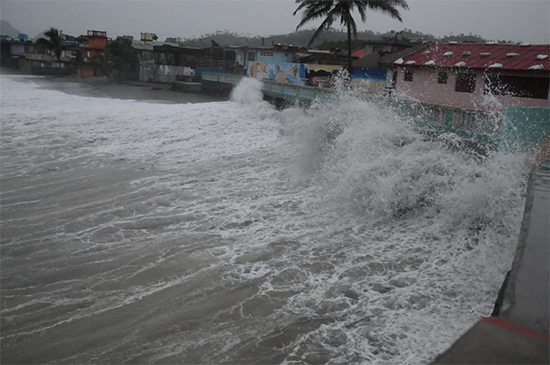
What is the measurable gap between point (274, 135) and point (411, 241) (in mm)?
9927

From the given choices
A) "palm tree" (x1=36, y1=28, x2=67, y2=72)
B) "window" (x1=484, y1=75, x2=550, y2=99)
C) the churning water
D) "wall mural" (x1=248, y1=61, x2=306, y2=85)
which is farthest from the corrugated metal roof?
"palm tree" (x1=36, y1=28, x2=67, y2=72)

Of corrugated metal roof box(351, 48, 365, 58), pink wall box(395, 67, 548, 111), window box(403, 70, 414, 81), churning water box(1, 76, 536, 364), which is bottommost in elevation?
churning water box(1, 76, 536, 364)

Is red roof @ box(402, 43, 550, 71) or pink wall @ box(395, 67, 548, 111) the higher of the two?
red roof @ box(402, 43, 550, 71)

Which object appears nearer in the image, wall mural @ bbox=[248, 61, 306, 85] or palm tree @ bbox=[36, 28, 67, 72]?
wall mural @ bbox=[248, 61, 306, 85]

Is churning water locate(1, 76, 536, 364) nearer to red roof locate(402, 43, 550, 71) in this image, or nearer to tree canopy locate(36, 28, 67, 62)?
red roof locate(402, 43, 550, 71)

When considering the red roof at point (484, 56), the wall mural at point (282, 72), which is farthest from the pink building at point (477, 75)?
the wall mural at point (282, 72)

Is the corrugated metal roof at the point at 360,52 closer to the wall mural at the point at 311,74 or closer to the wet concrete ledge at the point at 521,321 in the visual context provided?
the wall mural at the point at 311,74

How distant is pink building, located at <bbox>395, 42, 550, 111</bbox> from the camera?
576 inches

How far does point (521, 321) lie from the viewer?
2.40 metres

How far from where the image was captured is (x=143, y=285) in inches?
217

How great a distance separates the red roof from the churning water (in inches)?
268

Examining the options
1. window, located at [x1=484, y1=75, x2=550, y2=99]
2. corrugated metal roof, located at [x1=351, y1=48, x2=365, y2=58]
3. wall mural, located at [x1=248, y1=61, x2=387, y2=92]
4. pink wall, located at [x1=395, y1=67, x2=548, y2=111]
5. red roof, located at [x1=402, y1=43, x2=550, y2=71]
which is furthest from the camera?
corrugated metal roof, located at [x1=351, y1=48, x2=365, y2=58]

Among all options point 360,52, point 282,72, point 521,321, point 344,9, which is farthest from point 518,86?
point 360,52

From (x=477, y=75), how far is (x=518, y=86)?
1612 mm
